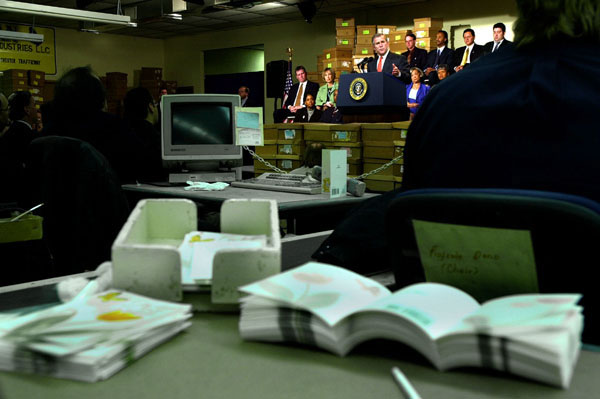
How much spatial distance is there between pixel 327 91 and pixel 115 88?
510 centimetres

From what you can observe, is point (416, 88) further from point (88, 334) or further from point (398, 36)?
point (88, 334)

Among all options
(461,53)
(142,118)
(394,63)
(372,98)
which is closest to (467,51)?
(461,53)

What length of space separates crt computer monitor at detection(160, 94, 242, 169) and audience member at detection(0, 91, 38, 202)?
0.97 meters

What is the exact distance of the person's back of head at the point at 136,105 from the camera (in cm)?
412

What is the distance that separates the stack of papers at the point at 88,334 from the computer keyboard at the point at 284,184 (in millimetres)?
2118

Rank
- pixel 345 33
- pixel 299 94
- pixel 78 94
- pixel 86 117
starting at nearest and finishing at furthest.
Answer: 1. pixel 78 94
2. pixel 86 117
3. pixel 345 33
4. pixel 299 94

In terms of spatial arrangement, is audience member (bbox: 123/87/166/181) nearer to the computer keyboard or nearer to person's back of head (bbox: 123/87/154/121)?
person's back of head (bbox: 123/87/154/121)

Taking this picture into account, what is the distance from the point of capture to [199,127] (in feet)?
11.3

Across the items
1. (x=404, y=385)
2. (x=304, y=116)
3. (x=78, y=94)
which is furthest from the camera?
(x=304, y=116)

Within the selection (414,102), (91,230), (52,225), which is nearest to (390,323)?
(91,230)

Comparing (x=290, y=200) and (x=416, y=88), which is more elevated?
(x=416, y=88)

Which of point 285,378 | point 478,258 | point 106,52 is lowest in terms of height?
point 285,378

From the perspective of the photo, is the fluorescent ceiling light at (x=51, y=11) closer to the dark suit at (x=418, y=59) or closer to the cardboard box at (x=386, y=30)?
the dark suit at (x=418, y=59)

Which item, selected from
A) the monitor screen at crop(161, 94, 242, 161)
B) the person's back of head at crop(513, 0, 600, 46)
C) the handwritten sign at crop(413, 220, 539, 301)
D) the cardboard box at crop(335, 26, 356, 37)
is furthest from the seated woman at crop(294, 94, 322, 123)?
the handwritten sign at crop(413, 220, 539, 301)
